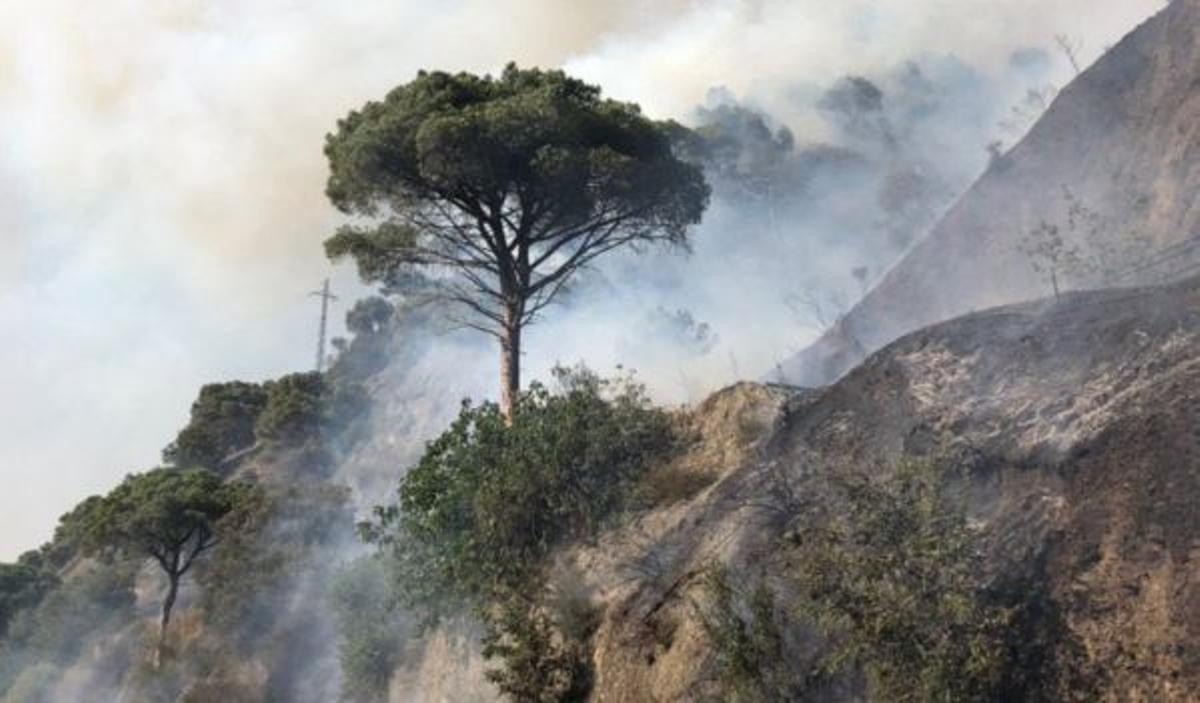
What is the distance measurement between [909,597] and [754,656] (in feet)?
8.80

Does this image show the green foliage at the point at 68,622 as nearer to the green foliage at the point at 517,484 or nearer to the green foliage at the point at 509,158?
the green foliage at the point at 509,158

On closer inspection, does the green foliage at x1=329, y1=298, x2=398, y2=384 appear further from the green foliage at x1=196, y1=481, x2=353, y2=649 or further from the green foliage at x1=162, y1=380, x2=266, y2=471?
the green foliage at x1=196, y1=481, x2=353, y2=649

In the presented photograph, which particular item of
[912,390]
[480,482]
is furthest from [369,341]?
[912,390]

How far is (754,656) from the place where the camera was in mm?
11930

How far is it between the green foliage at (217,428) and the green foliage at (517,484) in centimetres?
5582

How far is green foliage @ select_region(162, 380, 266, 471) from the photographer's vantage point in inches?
2864

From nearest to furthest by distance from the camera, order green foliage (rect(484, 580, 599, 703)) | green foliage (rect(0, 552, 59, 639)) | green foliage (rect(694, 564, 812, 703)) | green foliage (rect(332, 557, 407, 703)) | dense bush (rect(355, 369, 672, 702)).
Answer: green foliage (rect(694, 564, 812, 703)) → green foliage (rect(484, 580, 599, 703)) → dense bush (rect(355, 369, 672, 702)) → green foliage (rect(332, 557, 407, 703)) → green foliage (rect(0, 552, 59, 639))

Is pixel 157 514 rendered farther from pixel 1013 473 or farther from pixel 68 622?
pixel 1013 473

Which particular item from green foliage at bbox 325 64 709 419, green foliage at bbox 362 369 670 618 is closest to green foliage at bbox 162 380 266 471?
green foliage at bbox 325 64 709 419

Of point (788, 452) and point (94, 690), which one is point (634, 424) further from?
point (94, 690)

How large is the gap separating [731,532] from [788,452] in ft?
5.74

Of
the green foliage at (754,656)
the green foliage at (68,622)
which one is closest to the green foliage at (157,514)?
the green foliage at (68,622)

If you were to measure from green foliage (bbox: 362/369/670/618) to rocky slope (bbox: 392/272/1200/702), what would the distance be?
Result: 0.86 metres

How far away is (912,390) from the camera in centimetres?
1537
